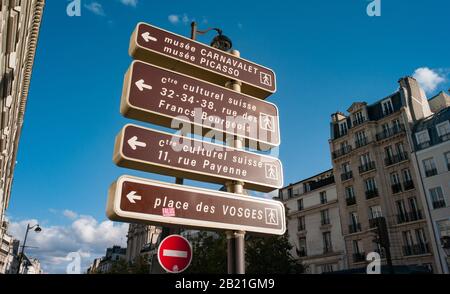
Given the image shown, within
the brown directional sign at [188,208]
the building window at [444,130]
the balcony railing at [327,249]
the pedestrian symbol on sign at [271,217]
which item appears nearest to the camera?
the brown directional sign at [188,208]

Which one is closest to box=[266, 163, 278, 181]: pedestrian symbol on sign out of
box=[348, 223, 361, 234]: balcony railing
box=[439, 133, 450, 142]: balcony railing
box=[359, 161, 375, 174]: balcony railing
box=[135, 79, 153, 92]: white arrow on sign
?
box=[135, 79, 153, 92]: white arrow on sign

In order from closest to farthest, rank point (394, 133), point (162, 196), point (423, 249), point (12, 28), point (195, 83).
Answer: point (162, 196), point (195, 83), point (12, 28), point (423, 249), point (394, 133)

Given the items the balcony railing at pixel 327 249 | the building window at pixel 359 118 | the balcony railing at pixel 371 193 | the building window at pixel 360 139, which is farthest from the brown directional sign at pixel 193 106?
the balcony railing at pixel 327 249

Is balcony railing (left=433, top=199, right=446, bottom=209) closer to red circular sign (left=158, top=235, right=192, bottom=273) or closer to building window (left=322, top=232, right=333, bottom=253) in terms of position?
building window (left=322, top=232, right=333, bottom=253)

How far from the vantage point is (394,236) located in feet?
94.2

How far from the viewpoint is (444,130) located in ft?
93.7

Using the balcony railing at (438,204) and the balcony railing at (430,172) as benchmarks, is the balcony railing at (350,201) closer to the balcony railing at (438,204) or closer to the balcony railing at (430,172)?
the balcony railing at (430,172)

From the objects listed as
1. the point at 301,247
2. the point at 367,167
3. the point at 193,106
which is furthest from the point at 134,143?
the point at 301,247

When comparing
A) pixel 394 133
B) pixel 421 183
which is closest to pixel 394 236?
pixel 421 183

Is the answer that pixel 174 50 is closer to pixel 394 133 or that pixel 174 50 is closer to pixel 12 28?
pixel 12 28

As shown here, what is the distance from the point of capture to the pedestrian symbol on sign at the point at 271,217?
11.2 feet

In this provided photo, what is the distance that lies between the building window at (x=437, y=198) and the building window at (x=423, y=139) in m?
4.28

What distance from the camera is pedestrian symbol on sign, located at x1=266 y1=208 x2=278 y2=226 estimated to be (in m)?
3.42
